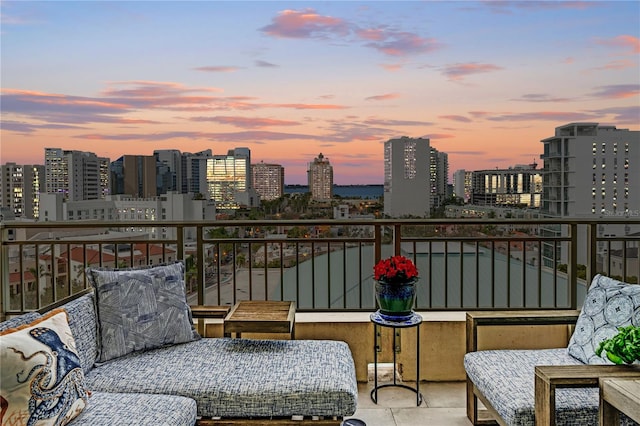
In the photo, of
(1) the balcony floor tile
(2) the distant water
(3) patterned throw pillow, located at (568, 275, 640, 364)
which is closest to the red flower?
(1) the balcony floor tile

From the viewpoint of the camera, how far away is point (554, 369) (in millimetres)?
2238

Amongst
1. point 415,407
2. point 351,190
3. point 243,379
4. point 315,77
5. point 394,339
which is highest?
point 315,77

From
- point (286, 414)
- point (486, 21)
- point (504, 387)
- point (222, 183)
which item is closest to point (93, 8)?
point (222, 183)

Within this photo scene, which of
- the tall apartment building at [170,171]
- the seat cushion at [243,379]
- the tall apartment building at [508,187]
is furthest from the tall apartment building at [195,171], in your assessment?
the seat cushion at [243,379]

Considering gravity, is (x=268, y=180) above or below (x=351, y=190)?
above

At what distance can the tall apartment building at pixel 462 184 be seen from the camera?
6.28 meters

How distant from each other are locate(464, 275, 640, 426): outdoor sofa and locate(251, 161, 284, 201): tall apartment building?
3.85 m

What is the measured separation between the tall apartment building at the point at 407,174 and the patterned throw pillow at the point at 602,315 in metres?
2.36

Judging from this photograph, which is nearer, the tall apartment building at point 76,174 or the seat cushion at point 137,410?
the seat cushion at point 137,410

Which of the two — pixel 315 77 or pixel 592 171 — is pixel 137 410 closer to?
pixel 315 77

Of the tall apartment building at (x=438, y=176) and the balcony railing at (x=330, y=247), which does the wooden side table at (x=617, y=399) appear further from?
the tall apartment building at (x=438, y=176)

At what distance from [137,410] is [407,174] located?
4.61 metres

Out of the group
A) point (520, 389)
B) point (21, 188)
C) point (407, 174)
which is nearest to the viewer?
point (520, 389)

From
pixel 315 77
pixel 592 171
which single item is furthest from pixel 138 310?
pixel 592 171
